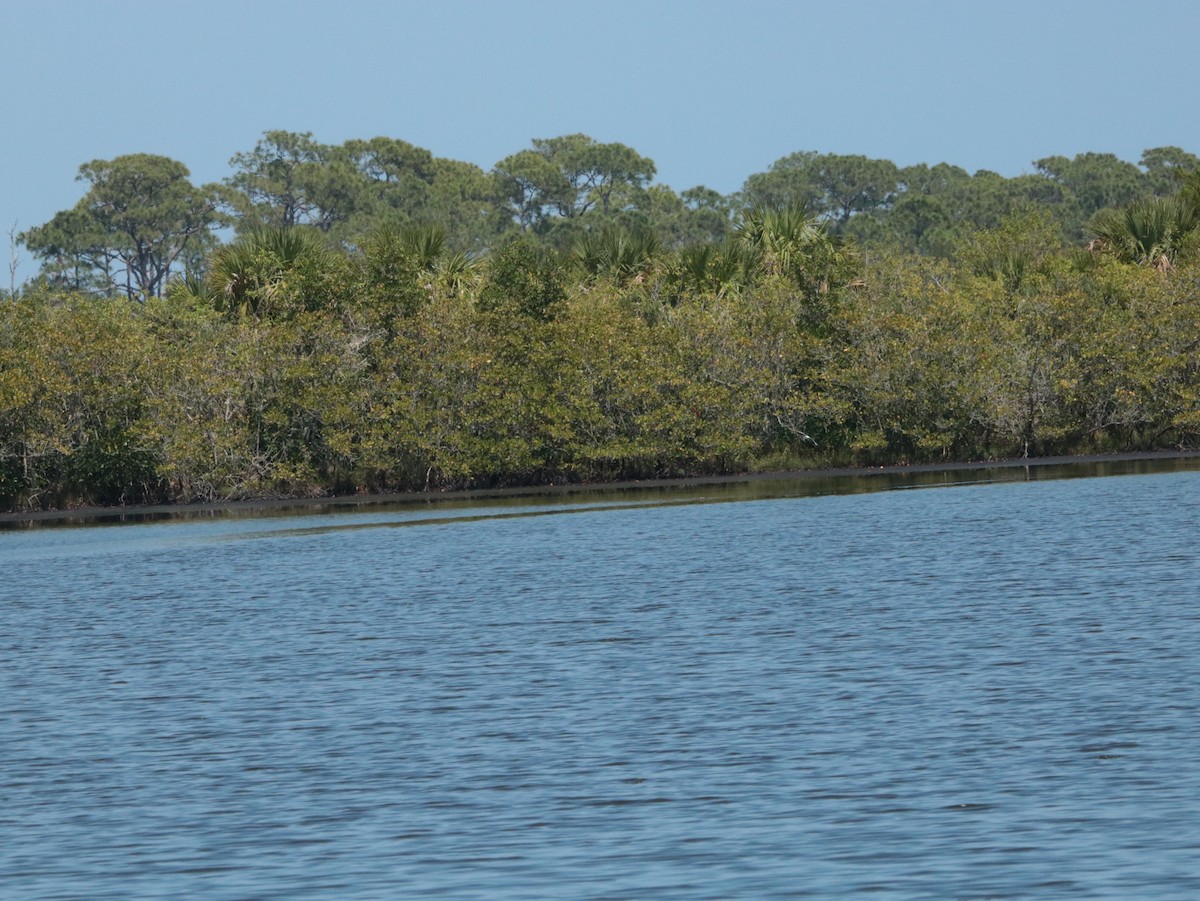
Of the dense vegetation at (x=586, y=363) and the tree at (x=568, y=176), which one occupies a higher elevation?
the tree at (x=568, y=176)

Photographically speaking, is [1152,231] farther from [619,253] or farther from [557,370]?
[557,370]

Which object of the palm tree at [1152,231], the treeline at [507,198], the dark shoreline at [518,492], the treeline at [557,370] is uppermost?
the treeline at [507,198]

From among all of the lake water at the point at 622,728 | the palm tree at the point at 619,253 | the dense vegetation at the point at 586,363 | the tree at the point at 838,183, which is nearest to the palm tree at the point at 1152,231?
the dense vegetation at the point at 586,363

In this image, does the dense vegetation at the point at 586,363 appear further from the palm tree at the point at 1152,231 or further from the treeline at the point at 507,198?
the treeline at the point at 507,198

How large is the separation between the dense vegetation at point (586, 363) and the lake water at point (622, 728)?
878 inches

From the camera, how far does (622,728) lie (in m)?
16.6

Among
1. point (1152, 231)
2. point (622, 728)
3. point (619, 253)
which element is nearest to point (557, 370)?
point (619, 253)

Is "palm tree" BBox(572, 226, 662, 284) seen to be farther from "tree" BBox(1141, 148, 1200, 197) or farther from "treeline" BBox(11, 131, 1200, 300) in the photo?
"tree" BBox(1141, 148, 1200, 197)

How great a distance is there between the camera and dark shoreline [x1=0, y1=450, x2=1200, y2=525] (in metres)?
57.5

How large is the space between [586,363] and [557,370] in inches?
38.5

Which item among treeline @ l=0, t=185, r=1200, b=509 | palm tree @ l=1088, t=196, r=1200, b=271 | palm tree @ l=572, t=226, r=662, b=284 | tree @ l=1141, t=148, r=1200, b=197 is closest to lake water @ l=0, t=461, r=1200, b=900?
treeline @ l=0, t=185, r=1200, b=509

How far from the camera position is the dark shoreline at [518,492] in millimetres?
57500

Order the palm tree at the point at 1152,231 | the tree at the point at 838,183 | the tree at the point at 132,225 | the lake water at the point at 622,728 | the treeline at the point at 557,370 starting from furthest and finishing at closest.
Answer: the tree at the point at 838,183, the tree at the point at 132,225, the palm tree at the point at 1152,231, the treeline at the point at 557,370, the lake water at the point at 622,728

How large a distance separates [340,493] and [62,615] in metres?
32.4
